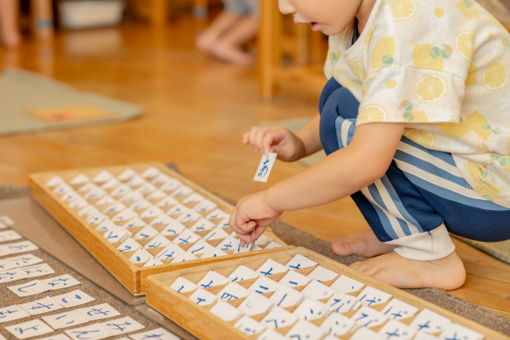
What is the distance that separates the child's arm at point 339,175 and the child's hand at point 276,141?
0.13 m

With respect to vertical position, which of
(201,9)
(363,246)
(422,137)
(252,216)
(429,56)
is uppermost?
(429,56)

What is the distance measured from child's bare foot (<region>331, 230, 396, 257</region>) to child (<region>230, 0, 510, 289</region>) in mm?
50

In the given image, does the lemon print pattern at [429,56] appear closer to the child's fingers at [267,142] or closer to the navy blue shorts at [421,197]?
the navy blue shorts at [421,197]

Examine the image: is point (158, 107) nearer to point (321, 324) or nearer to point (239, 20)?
point (239, 20)

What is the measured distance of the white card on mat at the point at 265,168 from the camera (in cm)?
104

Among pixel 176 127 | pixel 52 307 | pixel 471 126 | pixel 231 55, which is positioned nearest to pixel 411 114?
pixel 471 126

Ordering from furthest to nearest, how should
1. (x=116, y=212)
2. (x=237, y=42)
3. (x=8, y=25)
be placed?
(x=8, y=25) → (x=237, y=42) → (x=116, y=212)

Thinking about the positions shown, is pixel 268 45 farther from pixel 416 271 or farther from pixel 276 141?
pixel 416 271

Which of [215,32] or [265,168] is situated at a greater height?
[265,168]

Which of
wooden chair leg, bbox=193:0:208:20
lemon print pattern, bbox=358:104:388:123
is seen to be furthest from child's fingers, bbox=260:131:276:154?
wooden chair leg, bbox=193:0:208:20

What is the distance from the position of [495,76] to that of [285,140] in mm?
323

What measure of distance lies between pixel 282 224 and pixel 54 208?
0.39 m

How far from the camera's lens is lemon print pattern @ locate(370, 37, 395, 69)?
873 mm

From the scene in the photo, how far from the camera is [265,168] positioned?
1052 millimetres
